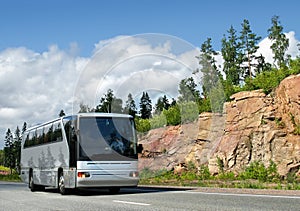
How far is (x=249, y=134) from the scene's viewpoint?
32969 millimetres

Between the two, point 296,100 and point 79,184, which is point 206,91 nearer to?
point 296,100

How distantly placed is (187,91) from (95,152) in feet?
71.4

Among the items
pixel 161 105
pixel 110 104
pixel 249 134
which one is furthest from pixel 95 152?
pixel 161 105

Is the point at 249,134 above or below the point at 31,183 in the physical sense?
above

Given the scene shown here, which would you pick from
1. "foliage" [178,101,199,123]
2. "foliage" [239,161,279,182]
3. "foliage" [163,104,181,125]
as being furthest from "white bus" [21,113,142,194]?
"foliage" [163,104,181,125]

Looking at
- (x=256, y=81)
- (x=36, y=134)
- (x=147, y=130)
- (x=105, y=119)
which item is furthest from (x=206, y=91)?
(x=105, y=119)

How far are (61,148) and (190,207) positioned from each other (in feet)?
28.5

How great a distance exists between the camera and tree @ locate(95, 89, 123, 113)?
26.4 metres

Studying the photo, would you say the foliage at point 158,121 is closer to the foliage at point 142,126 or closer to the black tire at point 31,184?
the foliage at point 142,126

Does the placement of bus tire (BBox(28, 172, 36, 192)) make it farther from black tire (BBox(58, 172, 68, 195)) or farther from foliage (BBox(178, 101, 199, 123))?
foliage (BBox(178, 101, 199, 123))

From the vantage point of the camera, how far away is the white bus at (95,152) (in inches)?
709

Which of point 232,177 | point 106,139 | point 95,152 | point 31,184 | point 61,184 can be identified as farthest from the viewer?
point 232,177

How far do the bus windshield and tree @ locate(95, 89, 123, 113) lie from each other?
5654mm

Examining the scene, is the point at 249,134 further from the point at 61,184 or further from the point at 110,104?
the point at 61,184
